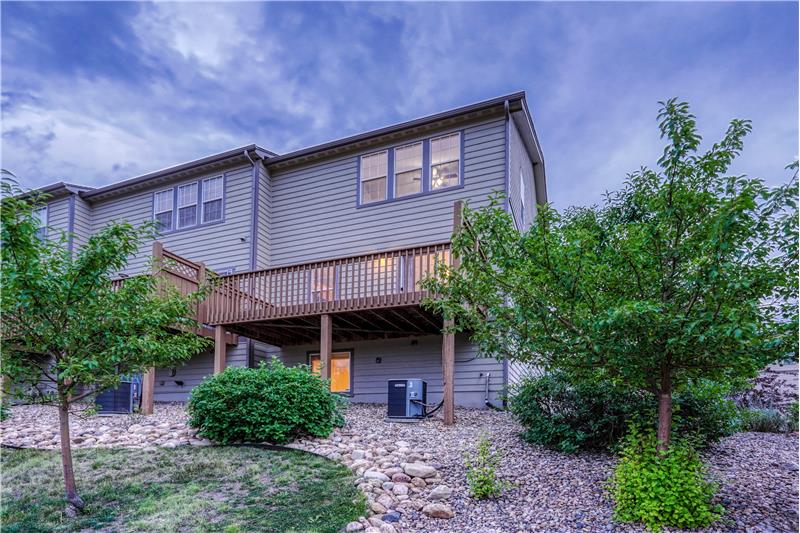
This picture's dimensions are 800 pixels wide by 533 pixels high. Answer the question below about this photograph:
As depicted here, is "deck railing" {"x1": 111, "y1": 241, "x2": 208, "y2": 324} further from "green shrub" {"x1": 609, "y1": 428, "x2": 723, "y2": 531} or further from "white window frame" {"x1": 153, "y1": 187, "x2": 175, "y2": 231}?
"green shrub" {"x1": 609, "y1": 428, "x2": 723, "y2": 531}

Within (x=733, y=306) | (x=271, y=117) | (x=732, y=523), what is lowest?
(x=732, y=523)

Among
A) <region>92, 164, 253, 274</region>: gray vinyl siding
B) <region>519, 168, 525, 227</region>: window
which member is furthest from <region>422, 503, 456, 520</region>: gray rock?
<region>92, 164, 253, 274</region>: gray vinyl siding

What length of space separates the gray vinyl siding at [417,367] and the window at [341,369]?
120 mm

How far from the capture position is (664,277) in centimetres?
471

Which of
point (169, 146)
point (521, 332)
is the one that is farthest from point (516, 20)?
point (169, 146)

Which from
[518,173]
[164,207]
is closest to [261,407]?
[518,173]

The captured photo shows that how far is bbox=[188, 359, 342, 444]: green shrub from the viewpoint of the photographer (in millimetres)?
7047

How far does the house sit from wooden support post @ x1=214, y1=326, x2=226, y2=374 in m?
0.03

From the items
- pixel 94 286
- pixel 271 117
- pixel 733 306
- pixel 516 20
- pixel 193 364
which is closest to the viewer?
pixel 733 306

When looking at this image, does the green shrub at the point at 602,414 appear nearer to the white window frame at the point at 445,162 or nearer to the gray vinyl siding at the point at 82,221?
the white window frame at the point at 445,162

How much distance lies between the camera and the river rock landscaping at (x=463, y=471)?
4.88 metres

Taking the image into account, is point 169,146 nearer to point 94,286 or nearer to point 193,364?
point 193,364

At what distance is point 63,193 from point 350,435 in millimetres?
11957

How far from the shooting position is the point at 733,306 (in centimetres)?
427
